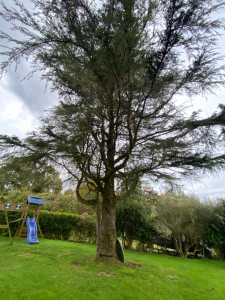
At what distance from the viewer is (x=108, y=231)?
589cm

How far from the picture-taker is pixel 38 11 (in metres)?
3.54

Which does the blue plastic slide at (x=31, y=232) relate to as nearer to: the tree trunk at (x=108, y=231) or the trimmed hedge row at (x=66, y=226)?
the trimmed hedge row at (x=66, y=226)

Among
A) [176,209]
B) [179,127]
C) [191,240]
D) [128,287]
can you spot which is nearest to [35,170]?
[128,287]

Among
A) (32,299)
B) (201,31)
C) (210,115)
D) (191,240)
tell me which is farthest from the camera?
(191,240)

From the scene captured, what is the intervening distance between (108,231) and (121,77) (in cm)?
444

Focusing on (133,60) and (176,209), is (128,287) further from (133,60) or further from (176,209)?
(176,209)

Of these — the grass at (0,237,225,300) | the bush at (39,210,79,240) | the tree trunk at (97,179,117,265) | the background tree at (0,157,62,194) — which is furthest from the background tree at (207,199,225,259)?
the background tree at (0,157,62,194)

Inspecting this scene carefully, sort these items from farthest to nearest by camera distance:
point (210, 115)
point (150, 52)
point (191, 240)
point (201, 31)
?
1. point (191, 240)
2. point (210, 115)
3. point (150, 52)
4. point (201, 31)

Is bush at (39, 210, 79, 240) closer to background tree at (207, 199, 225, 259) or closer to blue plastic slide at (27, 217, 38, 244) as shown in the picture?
blue plastic slide at (27, 217, 38, 244)

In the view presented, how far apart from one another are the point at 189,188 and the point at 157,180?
97cm

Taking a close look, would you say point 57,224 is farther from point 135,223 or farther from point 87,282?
point 87,282

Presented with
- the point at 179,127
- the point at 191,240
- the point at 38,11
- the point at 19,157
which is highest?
the point at 38,11

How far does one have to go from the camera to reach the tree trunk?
5.66m

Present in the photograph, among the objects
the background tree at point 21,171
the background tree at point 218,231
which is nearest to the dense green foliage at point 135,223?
the background tree at point 218,231
